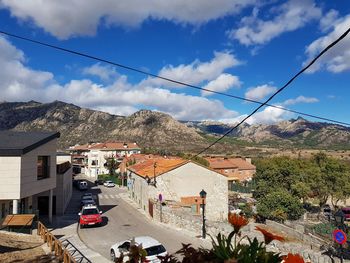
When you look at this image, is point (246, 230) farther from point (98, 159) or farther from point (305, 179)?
point (98, 159)

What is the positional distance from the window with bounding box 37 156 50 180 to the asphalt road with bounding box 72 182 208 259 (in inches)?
191

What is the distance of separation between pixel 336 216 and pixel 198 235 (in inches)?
411

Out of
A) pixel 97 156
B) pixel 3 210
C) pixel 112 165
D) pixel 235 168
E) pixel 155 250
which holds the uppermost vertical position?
pixel 97 156

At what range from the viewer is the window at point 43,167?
25453 mm

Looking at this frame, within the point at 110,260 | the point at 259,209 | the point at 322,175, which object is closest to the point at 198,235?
the point at 110,260

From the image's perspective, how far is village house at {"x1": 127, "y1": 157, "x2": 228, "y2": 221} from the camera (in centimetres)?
3347

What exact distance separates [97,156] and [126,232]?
70.5 m

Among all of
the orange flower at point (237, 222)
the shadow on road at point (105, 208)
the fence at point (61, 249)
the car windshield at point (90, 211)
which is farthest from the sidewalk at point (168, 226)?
the orange flower at point (237, 222)

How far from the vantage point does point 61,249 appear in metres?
15.0

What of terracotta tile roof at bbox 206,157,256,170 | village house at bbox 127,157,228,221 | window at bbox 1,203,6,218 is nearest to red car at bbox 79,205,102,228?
window at bbox 1,203,6,218

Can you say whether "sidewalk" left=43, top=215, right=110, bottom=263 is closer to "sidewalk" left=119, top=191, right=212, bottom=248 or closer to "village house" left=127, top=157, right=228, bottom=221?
"sidewalk" left=119, top=191, right=212, bottom=248

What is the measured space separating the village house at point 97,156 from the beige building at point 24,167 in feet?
206

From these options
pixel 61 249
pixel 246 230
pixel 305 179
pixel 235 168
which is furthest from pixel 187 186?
pixel 235 168

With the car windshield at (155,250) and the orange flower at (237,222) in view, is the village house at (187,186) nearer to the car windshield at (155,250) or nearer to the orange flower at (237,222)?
the car windshield at (155,250)
